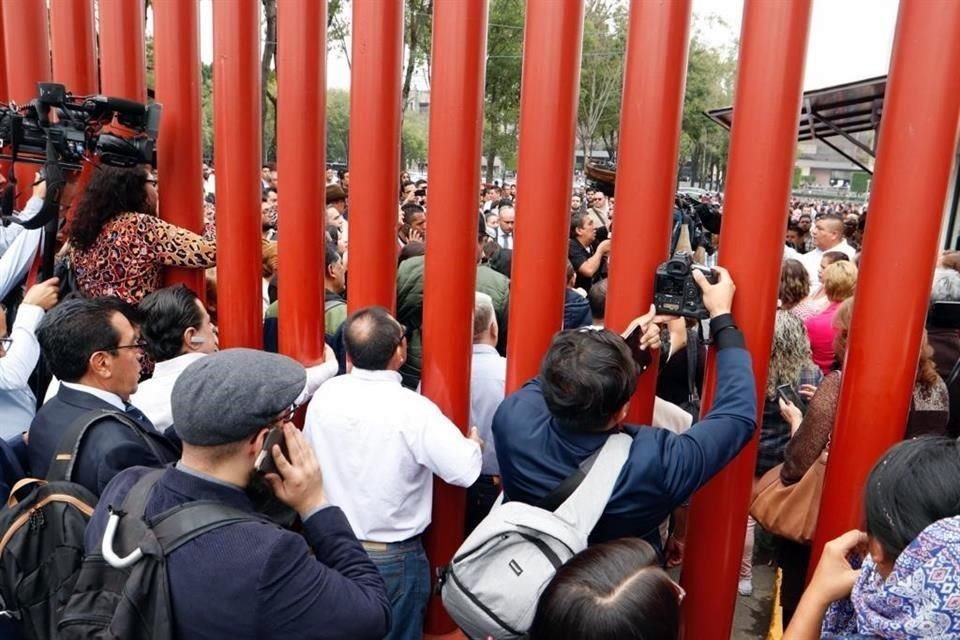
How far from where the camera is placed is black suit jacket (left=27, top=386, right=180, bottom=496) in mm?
1918

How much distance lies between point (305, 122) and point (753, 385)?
5.92 feet

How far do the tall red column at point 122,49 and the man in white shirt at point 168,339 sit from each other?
112 centimetres

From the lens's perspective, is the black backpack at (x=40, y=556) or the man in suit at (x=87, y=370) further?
the man in suit at (x=87, y=370)

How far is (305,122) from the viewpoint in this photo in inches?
111

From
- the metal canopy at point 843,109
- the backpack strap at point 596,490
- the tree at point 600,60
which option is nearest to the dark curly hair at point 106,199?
the backpack strap at point 596,490

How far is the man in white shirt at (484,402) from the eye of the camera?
116 inches

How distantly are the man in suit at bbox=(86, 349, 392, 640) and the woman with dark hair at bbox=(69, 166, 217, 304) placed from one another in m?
1.62

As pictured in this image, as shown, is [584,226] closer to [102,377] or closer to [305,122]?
[305,122]

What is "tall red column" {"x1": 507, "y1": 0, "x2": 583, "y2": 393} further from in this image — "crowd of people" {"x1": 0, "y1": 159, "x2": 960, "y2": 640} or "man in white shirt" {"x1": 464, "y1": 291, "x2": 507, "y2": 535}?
"man in white shirt" {"x1": 464, "y1": 291, "x2": 507, "y2": 535}

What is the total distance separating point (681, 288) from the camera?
7.36 feet

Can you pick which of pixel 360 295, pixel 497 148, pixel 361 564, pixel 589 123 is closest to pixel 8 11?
pixel 360 295

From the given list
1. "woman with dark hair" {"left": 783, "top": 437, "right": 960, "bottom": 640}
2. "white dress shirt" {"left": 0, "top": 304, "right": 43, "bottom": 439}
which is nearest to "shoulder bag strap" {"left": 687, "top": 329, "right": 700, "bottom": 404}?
"woman with dark hair" {"left": 783, "top": 437, "right": 960, "bottom": 640}

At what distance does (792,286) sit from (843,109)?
510 cm

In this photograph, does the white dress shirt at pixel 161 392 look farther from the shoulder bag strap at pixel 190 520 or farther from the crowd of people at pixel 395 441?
the shoulder bag strap at pixel 190 520
